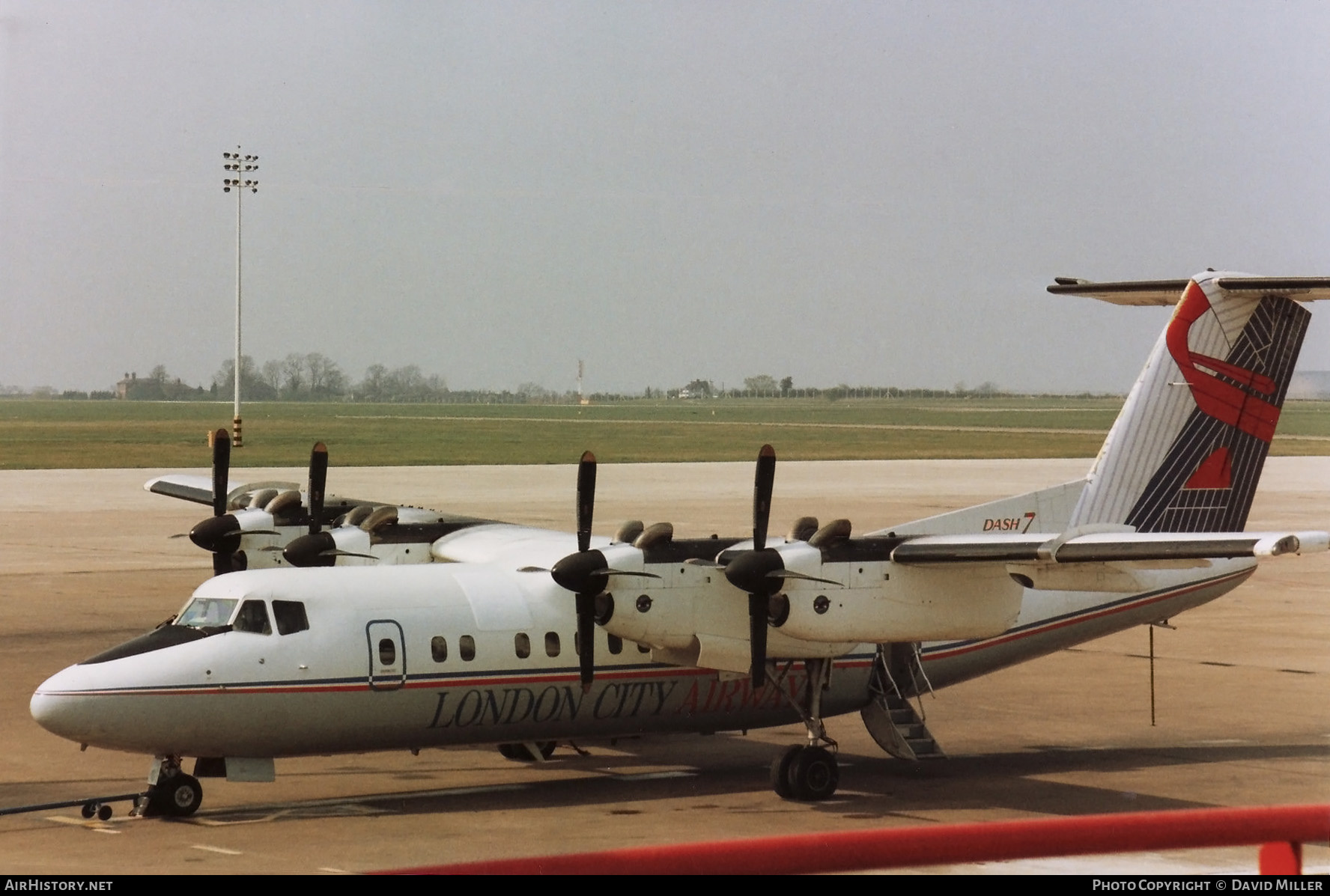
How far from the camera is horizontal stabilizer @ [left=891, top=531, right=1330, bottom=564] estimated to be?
15484mm

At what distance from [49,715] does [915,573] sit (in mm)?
8988

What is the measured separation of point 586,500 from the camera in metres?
17.5

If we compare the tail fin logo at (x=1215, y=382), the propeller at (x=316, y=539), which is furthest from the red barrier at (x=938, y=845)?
the tail fin logo at (x=1215, y=382)

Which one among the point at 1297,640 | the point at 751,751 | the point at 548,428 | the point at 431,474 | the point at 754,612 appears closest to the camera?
the point at 754,612

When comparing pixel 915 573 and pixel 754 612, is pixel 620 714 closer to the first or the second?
pixel 754 612

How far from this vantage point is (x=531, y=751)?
Result: 742 inches

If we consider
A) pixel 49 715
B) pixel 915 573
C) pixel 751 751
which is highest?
pixel 915 573

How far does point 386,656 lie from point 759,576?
3.93 m

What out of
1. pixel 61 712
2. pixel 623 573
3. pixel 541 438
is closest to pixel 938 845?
pixel 623 573

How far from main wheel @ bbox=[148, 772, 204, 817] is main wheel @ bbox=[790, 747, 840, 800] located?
6.14 meters

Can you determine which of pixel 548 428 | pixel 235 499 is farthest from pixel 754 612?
pixel 548 428

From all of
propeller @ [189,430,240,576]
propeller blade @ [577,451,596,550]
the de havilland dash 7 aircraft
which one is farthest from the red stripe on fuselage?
propeller @ [189,430,240,576]

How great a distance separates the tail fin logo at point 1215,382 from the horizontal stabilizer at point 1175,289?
19.1 inches

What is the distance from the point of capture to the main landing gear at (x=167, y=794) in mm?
16078
